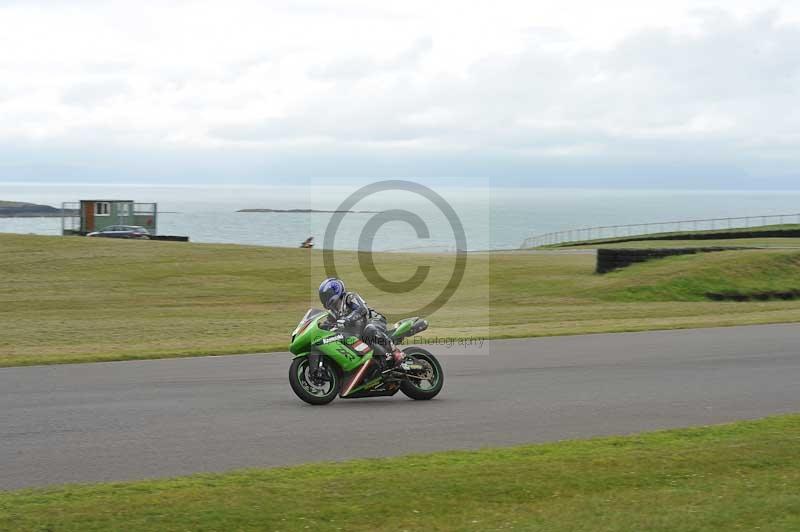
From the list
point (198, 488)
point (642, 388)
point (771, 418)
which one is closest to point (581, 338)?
point (642, 388)

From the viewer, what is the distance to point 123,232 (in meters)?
69.2

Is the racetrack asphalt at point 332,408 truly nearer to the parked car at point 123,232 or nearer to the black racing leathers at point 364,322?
the black racing leathers at point 364,322

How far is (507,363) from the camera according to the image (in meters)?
16.8

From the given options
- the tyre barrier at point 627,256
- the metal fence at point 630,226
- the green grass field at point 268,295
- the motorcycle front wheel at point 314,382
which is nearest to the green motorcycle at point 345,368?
the motorcycle front wheel at point 314,382

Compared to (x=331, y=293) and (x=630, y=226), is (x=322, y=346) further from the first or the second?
(x=630, y=226)

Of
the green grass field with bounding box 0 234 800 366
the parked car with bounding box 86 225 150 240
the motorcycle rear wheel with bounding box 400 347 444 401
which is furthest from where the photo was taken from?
the parked car with bounding box 86 225 150 240

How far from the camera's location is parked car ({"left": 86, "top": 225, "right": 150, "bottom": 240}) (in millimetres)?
67688

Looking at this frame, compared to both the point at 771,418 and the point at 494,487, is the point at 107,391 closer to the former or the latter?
the point at 494,487

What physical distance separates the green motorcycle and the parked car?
56559 mm

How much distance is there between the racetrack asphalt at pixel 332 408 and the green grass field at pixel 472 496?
2.89ft

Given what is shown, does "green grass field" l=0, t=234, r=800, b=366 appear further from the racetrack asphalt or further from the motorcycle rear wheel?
the motorcycle rear wheel

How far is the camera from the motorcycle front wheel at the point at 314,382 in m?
12.6

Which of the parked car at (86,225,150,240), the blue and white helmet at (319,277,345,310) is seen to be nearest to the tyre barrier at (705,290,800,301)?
the blue and white helmet at (319,277,345,310)

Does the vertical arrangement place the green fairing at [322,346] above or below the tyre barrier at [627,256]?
below
